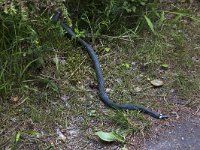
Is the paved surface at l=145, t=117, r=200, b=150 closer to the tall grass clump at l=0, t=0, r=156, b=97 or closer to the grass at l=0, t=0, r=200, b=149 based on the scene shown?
the grass at l=0, t=0, r=200, b=149

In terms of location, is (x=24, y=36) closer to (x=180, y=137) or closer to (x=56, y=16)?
(x=56, y=16)

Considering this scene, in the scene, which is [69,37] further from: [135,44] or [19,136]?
[19,136]

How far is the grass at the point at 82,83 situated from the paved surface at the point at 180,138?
108mm

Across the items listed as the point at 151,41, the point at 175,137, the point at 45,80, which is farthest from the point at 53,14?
the point at 175,137

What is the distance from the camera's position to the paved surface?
2.73 meters

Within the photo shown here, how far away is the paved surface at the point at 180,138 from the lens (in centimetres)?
273

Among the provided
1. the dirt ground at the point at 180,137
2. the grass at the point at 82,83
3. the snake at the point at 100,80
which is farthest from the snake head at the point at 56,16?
the dirt ground at the point at 180,137

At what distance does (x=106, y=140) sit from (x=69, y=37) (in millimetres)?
958

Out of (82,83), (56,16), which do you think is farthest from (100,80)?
(56,16)

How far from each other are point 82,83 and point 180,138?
2.58ft

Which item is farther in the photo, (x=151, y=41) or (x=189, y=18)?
(x=189, y=18)

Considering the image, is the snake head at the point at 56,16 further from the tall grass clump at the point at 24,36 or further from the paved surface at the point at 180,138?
the paved surface at the point at 180,138

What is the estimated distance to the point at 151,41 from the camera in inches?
135

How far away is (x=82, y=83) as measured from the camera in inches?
124
